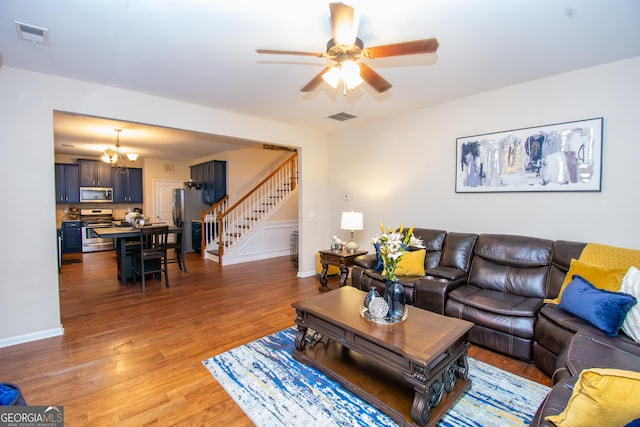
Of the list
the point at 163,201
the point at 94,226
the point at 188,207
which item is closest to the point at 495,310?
the point at 188,207

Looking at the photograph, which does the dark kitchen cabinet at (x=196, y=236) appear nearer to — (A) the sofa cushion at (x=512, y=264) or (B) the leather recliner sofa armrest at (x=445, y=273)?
(B) the leather recliner sofa armrest at (x=445, y=273)

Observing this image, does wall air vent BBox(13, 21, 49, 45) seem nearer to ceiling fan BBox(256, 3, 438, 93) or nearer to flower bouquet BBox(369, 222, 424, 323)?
ceiling fan BBox(256, 3, 438, 93)

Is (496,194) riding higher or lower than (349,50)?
lower

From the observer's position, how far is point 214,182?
7535mm

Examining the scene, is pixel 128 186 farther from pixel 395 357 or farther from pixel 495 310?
pixel 495 310

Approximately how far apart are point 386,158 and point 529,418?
3601mm

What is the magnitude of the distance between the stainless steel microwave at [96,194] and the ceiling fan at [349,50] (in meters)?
8.14

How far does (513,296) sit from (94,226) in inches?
357

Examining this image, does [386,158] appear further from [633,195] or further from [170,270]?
[170,270]

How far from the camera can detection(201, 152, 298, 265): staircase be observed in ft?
21.6

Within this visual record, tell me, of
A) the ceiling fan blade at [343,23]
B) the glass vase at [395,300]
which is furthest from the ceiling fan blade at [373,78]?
the glass vase at [395,300]

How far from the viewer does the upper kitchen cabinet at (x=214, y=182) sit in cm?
750

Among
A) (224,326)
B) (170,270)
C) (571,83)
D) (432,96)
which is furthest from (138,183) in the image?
(571,83)

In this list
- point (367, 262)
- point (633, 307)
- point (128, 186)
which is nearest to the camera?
point (633, 307)
